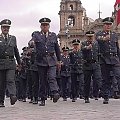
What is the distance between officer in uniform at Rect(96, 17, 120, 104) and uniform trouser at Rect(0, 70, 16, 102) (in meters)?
2.11

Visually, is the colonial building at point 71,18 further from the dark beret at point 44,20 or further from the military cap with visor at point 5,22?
the military cap with visor at point 5,22

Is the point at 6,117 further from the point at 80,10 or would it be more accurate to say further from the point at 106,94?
the point at 80,10

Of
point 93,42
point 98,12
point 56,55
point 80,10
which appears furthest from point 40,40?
point 98,12

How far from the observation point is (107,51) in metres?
11.2

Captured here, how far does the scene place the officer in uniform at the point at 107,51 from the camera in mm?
11156

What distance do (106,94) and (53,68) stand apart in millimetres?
1330

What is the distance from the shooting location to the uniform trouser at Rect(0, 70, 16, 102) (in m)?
10.1

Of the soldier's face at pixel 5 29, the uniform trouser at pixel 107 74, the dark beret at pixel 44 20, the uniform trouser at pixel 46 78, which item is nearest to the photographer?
the soldier's face at pixel 5 29

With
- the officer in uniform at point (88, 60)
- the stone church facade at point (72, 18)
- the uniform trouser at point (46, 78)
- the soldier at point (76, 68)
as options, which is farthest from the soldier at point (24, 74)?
the stone church facade at point (72, 18)

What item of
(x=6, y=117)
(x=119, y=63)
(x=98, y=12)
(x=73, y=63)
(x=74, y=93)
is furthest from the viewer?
(x=98, y=12)

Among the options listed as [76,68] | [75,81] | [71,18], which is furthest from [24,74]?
[71,18]

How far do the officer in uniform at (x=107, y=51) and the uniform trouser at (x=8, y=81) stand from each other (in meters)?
2.11

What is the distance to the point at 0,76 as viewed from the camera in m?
10.4

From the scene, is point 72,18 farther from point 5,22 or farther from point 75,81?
point 5,22
